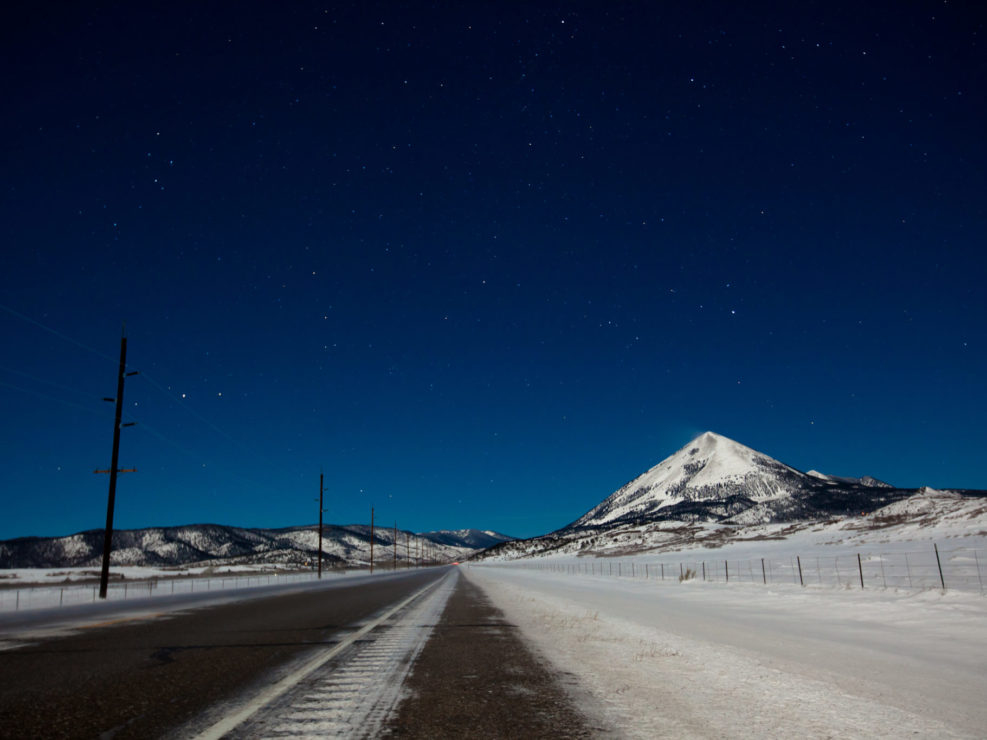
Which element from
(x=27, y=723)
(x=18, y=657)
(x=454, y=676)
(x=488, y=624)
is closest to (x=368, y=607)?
(x=488, y=624)

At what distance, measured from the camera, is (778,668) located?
8.23m

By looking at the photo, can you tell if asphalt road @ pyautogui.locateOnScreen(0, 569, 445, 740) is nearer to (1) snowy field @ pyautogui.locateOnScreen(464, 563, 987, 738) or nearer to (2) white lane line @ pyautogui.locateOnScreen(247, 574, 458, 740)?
(2) white lane line @ pyautogui.locateOnScreen(247, 574, 458, 740)

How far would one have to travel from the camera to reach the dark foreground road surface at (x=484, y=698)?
16.2ft

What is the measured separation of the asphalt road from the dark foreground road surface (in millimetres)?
1820

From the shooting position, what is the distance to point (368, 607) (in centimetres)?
1945

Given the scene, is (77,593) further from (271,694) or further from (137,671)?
(271,694)

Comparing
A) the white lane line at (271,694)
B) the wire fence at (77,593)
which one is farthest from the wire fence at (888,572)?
the wire fence at (77,593)

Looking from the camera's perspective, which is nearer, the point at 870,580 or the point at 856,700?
the point at 856,700

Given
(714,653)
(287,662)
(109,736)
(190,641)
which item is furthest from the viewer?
(190,641)

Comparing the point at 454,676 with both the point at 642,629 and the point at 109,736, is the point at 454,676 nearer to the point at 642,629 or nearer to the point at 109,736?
the point at 109,736

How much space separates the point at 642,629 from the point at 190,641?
8.36 meters

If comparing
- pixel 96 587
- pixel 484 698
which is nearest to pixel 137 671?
pixel 484 698

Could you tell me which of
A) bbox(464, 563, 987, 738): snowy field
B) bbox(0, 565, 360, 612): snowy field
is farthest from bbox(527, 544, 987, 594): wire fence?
bbox(0, 565, 360, 612): snowy field

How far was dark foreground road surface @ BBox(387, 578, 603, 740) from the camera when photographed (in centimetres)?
494
